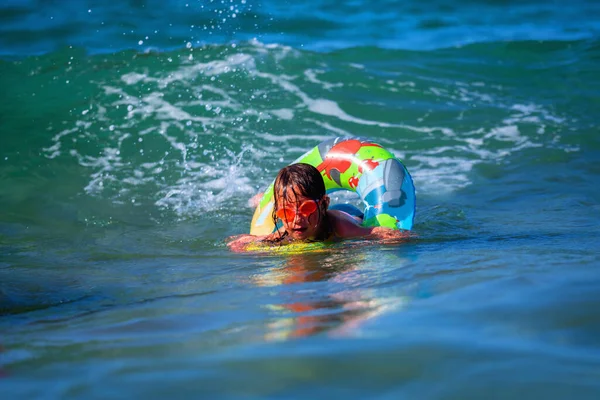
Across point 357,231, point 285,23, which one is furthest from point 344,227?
point 285,23

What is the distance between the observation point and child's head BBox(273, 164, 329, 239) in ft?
13.4

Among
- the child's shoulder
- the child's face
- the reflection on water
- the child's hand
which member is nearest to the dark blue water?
the child's hand

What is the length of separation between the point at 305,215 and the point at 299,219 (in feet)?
0.13

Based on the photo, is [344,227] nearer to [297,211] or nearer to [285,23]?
[297,211]

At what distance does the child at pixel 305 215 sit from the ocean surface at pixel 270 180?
8.9 inches

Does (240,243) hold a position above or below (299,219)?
below

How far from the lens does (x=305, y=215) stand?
4.11m

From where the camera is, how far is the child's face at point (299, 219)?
161 inches

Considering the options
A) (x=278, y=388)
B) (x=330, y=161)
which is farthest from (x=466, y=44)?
(x=278, y=388)

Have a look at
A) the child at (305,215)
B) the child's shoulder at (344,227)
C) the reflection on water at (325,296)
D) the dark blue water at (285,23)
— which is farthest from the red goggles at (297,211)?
the dark blue water at (285,23)

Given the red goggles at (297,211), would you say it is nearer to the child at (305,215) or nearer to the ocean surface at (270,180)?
the child at (305,215)

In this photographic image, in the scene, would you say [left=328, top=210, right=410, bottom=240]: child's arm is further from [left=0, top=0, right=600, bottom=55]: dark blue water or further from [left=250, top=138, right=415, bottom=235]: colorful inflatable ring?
[left=0, top=0, right=600, bottom=55]: dark blue water

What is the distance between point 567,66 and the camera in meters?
9.98

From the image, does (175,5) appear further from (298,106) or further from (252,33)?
(298,106)
